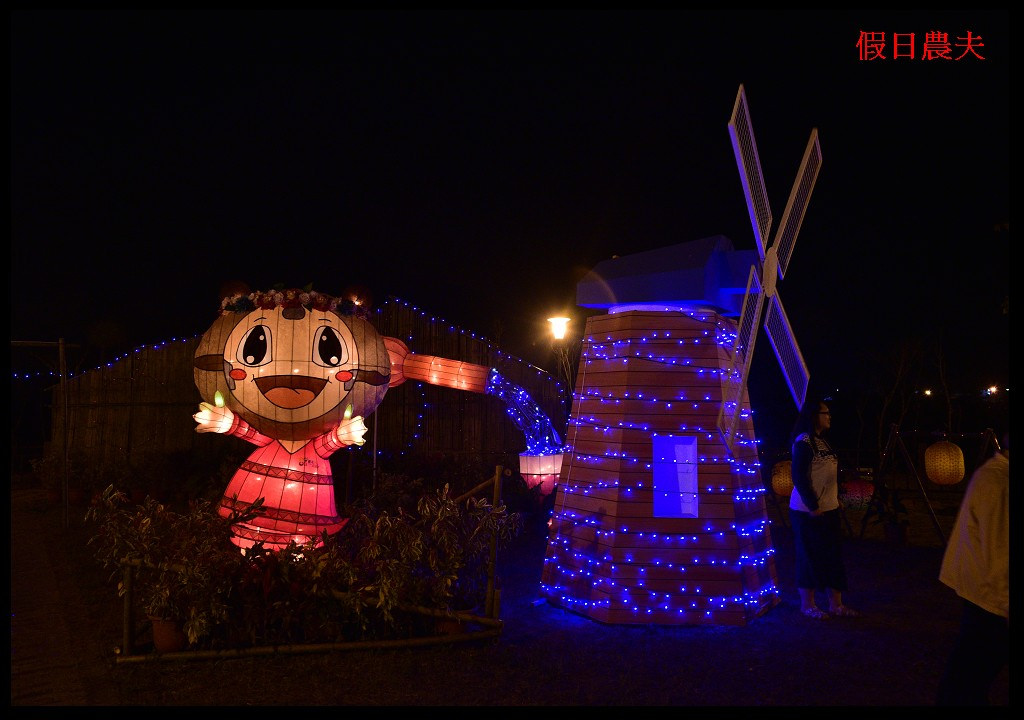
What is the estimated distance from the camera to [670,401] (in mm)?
6281

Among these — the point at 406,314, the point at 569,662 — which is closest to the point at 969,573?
the point at 569,662

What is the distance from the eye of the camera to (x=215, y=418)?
6484 mm

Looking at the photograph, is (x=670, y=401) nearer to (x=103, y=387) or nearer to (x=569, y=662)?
(x=569, y=662)

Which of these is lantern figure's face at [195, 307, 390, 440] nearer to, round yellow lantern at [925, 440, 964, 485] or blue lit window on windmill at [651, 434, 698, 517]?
blue lit window on windmill at [651, 434, 698, 517]

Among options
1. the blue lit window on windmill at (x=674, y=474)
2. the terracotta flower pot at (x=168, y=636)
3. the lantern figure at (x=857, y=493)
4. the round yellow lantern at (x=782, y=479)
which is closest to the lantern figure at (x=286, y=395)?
the terracotta flower pot at (x=168, y=636)

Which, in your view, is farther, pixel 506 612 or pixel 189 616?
pixel 506 612

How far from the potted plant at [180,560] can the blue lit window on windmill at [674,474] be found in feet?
11.1

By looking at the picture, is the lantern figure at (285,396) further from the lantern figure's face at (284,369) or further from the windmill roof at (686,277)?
the windmill roof at (686,277)

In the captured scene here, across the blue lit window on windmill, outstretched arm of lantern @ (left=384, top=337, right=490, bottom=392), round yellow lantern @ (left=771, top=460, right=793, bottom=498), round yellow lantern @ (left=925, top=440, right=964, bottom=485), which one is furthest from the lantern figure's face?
round yellow lantern @ (left=925, top=440, right=964, bottom=485)

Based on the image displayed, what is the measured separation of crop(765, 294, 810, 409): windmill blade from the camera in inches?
254

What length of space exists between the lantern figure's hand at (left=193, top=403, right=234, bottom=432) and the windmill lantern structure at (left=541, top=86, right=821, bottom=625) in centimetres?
312

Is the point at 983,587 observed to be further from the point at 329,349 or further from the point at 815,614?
the point at 329,349

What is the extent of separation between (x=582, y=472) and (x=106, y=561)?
3901 mm

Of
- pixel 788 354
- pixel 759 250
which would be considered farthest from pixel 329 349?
pixel 788 354
